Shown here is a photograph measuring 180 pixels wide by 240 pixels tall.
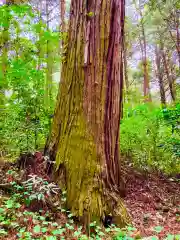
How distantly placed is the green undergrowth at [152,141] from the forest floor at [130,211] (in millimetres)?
271

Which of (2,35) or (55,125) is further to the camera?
(2,35)

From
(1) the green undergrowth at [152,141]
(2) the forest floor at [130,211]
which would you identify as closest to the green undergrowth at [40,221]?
(2) the forest floor at [130,211]

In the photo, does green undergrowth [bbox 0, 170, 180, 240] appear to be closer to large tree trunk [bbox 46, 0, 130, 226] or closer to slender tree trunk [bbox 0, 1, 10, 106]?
large tree trunk [bbox 46, 0, 130, 226]

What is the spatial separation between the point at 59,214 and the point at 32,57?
12.6ft

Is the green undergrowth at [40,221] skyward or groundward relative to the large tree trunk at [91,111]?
groundward

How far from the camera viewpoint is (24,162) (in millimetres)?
3438

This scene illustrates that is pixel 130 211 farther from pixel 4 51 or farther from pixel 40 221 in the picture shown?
pixel 4 51

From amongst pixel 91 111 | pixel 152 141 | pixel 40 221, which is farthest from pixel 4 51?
pixel 40 221

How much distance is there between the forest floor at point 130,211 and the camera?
2.44 m

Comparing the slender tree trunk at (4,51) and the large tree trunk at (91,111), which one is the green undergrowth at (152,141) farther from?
the slender tree trunk at (4,51)

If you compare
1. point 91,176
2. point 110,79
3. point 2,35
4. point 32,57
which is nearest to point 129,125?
point 110,79

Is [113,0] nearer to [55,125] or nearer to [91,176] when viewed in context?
[55,125]

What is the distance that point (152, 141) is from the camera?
4.70m

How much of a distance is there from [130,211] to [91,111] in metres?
1.55
